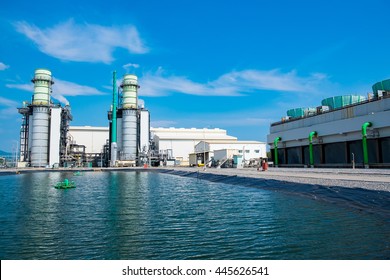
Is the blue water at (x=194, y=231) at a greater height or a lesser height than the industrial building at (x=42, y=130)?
lesser

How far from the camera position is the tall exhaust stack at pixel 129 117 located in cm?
8338

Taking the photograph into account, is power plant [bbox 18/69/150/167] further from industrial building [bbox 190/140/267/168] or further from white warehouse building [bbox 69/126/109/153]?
industrial building [bbox 190/140/267/168]

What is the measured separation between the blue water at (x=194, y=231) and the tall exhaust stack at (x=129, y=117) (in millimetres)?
66482

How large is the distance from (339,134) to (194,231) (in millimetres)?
40644

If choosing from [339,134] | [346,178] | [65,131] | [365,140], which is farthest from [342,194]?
[65,131]

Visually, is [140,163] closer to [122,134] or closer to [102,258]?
[122,134]

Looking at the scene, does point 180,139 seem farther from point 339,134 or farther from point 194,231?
point 194,231

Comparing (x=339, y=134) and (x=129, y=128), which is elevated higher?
(x=129, y=128)

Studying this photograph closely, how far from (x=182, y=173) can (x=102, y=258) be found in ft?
148

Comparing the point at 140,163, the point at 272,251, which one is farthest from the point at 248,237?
the point at 140,163

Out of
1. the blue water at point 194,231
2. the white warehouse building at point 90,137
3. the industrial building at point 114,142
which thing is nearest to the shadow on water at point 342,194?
the blue water at point 194,231

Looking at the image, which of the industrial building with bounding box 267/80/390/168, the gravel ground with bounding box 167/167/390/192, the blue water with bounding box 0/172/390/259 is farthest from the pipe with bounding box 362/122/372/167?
the blue water with bounding box 0/172/390/259

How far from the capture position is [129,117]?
8388 centimetres

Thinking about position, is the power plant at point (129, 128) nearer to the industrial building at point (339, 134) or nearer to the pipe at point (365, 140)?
the industrial building at point (339, 134)
